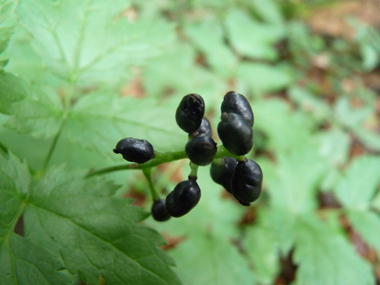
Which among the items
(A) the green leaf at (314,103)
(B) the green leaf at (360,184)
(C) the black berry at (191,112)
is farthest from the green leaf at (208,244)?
(A) the green leaf at (314,103)

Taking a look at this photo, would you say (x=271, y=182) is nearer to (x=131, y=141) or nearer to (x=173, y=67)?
(x=173, y=67)

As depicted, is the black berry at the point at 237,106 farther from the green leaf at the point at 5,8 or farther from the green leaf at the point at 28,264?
the green leaf at the point at 5,8

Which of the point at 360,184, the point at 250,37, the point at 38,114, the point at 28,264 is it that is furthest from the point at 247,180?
the point at 250,37

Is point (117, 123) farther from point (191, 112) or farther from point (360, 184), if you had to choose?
point (360, 184)

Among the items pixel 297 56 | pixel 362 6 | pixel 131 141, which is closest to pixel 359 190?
pixel 131 141

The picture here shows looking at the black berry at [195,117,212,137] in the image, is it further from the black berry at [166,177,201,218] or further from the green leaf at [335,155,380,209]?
the green leaf at [335,155,380,209]

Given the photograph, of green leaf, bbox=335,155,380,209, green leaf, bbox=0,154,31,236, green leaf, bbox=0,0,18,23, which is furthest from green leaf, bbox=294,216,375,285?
green leaf, bbox=0,0,18,23

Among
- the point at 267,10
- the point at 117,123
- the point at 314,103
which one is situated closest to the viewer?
the point at 117,123
